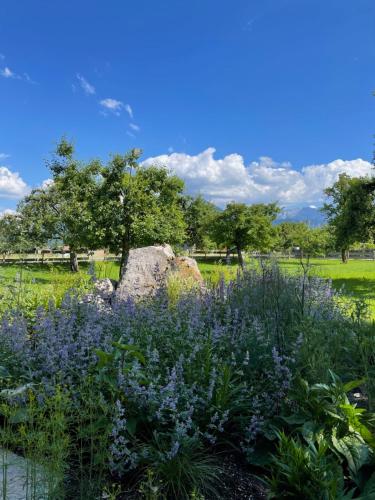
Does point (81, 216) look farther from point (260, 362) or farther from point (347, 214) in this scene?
point (260, 362)

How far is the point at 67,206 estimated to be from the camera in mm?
22438

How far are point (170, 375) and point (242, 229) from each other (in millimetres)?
23248

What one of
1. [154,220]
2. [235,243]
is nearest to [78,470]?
[154,220]

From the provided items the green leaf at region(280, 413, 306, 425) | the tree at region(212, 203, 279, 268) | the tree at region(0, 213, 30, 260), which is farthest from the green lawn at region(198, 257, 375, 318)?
the tree at region(0, 213, 30, 260)

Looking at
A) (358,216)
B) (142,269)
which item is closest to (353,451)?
(142,269)

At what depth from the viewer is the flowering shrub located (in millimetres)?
2500

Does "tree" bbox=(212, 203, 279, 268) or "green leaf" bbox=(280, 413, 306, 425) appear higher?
"tree" bbox=(212, 203, 279, 268)

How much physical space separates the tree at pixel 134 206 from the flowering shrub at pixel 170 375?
1250 centimetres

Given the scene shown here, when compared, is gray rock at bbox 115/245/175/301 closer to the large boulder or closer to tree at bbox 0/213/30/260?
the large boulder

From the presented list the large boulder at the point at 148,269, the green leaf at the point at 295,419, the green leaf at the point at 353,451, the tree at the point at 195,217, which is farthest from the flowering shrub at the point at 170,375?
the tree at the point at 195,217

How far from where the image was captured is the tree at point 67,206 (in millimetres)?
17469

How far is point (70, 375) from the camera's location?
10.3 feet

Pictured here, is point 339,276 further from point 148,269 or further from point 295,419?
point 295,419

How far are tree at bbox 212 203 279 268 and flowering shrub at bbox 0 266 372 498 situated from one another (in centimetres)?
2129
